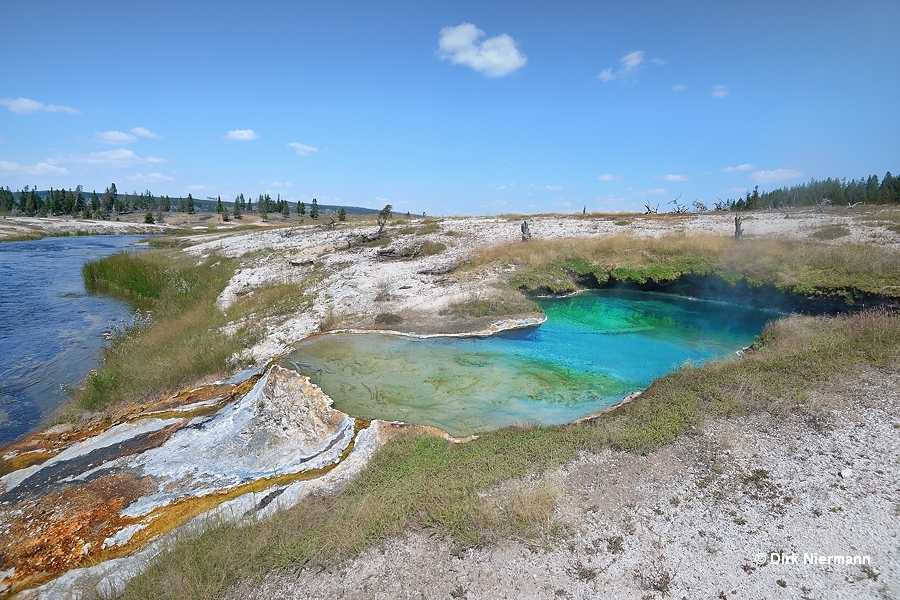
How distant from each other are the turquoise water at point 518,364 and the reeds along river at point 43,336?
723cm

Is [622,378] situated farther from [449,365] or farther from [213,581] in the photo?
[213,581]

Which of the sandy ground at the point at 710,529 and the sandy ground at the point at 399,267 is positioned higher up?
the sandy ground at the point at 399,267

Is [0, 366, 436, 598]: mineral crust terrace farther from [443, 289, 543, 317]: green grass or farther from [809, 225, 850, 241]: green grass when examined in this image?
[809, 225, 850, 241]: green grass

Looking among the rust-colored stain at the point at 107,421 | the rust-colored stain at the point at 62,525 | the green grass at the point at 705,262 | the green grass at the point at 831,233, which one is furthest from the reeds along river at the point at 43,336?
the green grass at the point at 831,233

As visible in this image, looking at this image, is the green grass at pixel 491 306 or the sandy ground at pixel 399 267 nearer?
the sandy ground at pixel 399 267

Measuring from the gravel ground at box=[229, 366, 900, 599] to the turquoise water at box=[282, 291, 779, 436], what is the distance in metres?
2.95

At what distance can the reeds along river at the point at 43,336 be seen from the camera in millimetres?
12258

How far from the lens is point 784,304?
17.7 m

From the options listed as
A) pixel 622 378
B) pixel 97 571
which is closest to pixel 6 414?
pixel 97 571

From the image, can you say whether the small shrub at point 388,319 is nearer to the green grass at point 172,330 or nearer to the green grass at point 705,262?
the green grass at point 172,330

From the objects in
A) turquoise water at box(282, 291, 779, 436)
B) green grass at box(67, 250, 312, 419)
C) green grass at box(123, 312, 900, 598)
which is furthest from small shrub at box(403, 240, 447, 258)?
green grass at box(123, 312, 900, 598)

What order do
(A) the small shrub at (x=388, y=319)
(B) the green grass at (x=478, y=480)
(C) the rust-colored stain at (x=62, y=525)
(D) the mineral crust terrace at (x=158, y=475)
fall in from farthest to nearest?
(A) the small shrub at (x=388, y=319) < (D) the mineral crust terrace at (x=158, y=475) < (C) the rust-colored stain at (x=62, y=525) < (B) the green grass at (x=478, y=480)

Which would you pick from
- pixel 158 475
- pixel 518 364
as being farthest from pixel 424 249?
pixel 158 475

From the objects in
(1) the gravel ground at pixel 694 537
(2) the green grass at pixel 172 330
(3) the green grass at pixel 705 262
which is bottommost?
(1) the gravel ground at pixel 694 537
